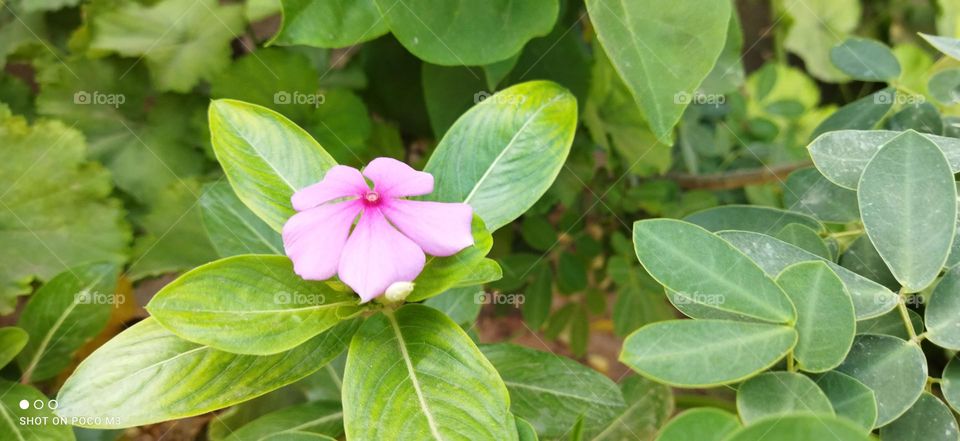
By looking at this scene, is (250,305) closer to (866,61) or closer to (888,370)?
(888,370)

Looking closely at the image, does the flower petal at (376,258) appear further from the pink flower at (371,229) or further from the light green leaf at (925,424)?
the light green leaf at (925,424)

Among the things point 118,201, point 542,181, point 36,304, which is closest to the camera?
point 542,181

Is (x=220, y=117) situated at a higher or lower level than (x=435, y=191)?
higher

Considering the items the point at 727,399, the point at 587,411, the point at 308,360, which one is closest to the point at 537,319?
the point at 727,399

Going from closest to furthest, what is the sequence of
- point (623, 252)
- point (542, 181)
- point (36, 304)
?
point (542, 181) < point (36, 304) < point (623, 252)

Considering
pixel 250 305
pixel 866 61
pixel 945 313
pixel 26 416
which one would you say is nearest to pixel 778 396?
pixel 945 313

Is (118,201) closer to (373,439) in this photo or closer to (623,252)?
(373,439)
